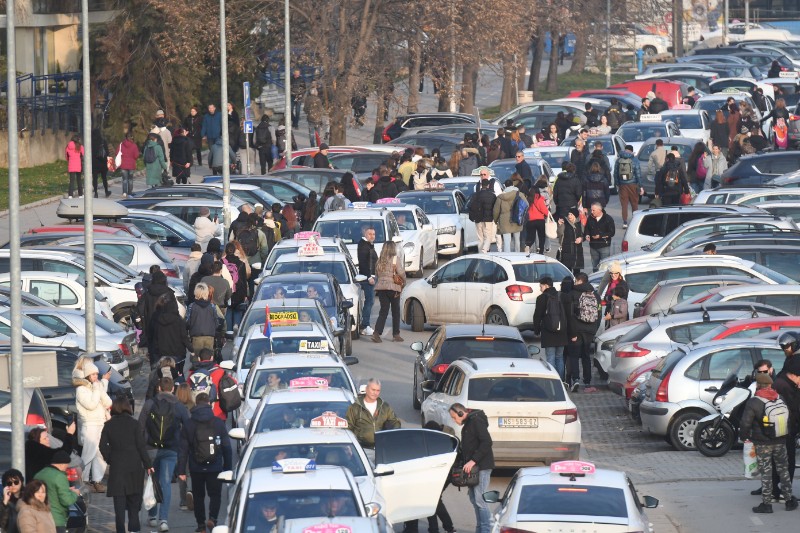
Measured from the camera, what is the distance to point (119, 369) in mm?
22969

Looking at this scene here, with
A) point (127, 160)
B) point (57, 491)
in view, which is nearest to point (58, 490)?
point (57, 491)

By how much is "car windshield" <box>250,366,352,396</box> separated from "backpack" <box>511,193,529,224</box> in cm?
1334

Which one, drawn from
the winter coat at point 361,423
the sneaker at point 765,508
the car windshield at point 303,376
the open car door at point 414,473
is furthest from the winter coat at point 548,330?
the open car door at point 414,473

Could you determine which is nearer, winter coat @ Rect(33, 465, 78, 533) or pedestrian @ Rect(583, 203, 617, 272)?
Result: winter coat @ Rect(33, 465, 78, 533)

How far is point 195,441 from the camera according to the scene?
52.5 ft

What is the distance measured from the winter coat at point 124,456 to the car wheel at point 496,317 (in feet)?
37.5

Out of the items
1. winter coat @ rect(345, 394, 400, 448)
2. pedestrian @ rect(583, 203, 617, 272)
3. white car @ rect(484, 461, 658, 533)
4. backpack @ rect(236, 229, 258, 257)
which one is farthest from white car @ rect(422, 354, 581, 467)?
backpack @ rect(236, 229, 258, 257)

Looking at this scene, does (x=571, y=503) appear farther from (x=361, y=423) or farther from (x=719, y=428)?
(x=719, y=428)

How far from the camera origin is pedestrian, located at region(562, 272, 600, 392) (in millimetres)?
23109

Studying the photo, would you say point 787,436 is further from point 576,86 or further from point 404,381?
point 576,86

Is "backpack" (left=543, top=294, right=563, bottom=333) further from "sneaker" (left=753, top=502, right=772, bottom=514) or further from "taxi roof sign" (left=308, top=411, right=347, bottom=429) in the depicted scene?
"taxi roof sign" (left=308, top=411, right=347, bottom=429)

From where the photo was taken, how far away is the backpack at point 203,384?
18438 millimetres

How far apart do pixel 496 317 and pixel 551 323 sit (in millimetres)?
3818

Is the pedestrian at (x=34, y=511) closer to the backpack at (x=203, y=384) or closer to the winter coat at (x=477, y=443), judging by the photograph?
the winter coat at (x=477, y=443)
